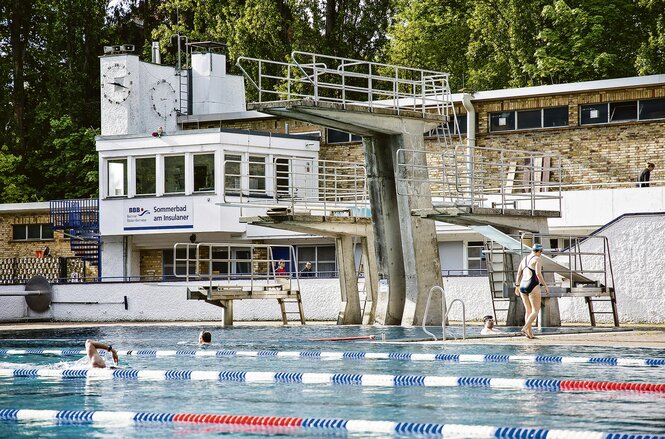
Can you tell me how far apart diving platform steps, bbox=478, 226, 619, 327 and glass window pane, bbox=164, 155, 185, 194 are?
15749 millimetres

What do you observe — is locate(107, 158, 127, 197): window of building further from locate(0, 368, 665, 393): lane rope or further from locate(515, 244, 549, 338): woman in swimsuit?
locate(0, 368, 665, 393): lane rope

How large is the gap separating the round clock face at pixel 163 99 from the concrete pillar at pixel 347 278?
17432 mm

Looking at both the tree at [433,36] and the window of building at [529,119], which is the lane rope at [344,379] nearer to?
the window of building at [529,119]

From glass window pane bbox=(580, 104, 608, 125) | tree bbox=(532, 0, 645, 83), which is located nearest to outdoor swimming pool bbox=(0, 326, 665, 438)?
glass window pane bbox=(580, 104, 608, 125)

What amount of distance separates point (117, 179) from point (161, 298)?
23.1ft

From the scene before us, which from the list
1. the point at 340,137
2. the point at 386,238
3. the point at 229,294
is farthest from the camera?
the point at 340,137

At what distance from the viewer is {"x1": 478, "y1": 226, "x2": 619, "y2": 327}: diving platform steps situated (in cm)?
2428

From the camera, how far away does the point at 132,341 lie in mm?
24328

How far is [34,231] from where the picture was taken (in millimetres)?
46781

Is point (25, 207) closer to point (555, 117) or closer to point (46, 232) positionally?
point (46, 232)

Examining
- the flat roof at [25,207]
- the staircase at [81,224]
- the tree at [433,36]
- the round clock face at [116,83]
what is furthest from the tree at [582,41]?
the flat roof at [25,207]

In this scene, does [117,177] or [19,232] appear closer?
[117,177]

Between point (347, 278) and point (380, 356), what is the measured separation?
11.0 m

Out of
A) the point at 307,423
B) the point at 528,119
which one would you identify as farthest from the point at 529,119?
the point at 307,423
